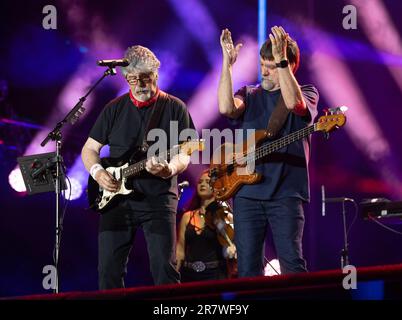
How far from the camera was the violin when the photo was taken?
7.03 m

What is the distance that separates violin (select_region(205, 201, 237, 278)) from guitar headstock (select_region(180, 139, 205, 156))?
7.36 ft

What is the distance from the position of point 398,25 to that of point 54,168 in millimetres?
5186

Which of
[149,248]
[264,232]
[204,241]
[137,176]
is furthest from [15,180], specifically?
[264,232]

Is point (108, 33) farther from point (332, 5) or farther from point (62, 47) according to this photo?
point (332, 5)

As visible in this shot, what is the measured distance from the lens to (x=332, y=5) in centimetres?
862

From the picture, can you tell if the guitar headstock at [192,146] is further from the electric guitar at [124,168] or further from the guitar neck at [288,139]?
the guitar neck at [288,139]

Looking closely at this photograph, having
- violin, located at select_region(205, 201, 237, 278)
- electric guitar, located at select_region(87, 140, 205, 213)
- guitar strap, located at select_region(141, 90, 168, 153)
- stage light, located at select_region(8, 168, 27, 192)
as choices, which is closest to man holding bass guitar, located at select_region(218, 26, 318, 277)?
electric guitar, located at select_region(87, 140, 205, 213)

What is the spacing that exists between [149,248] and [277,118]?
1.30m

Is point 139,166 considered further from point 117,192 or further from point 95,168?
point 95,168

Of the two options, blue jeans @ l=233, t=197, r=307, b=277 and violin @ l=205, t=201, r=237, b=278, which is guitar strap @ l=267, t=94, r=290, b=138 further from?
violin @ l=205, t=201, r=237, b=278

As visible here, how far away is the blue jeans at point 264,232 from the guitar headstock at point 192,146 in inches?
25.3
